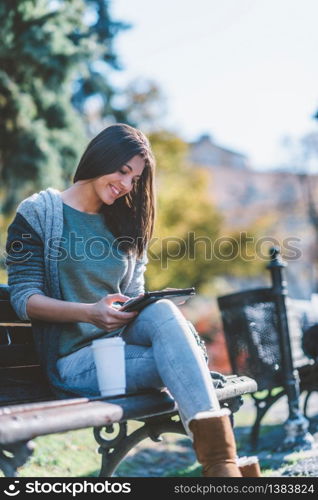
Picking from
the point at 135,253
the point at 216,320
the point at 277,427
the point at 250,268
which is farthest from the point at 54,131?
the point at 250,268

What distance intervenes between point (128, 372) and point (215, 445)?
0.51 metres

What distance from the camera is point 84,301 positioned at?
8.39 feet

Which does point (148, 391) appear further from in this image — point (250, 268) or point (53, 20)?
point (250, 268)

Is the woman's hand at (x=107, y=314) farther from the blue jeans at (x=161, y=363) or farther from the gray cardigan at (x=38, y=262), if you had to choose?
the gray cardigan at (x=38, y=262)

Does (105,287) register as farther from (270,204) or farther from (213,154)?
(213,154)

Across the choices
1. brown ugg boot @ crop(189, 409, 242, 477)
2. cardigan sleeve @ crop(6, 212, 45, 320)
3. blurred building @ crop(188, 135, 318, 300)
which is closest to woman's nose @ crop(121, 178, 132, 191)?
cardigan sleeve @ crop(6, 212, 45, 320)

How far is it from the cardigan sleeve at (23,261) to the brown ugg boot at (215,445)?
0.87 m

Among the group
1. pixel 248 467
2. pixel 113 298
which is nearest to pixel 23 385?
pixel 113 298

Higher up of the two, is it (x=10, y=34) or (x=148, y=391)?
(x=10, y=34)

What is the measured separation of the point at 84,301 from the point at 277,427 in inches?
150

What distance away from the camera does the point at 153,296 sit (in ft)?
7.45

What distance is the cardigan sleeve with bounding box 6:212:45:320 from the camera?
244cm

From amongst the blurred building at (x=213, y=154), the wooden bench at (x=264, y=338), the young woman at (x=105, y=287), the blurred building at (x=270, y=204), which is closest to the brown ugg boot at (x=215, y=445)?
the young woman at (x=105, y=287)

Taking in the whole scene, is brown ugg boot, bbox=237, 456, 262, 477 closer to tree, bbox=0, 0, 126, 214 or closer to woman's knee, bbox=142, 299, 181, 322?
woman's knee, bbox=142, 299, 181, 322
